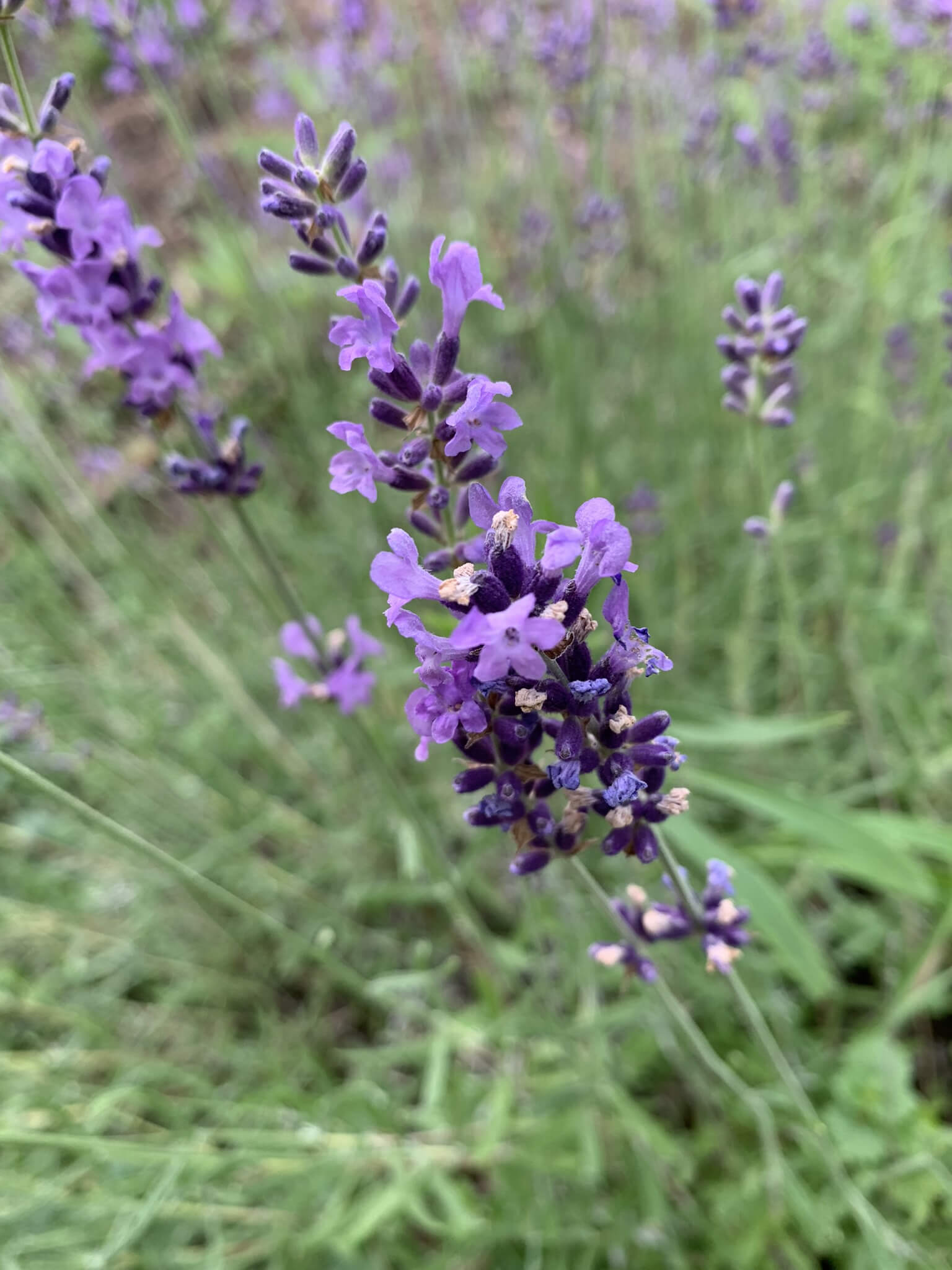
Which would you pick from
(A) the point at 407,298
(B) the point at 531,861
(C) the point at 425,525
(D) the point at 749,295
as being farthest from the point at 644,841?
(D) the point at 749,295

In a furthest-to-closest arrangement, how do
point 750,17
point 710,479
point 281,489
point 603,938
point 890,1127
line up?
point 281,489 → point 710,479 → point 750,17 → point 603,938 → point 890,1127

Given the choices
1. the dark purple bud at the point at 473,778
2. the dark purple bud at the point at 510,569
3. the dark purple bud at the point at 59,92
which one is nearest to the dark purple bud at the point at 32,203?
the dark purple bud at the point at 59,92

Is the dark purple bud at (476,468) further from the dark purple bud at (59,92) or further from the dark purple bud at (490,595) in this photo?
the dark purple bud at (59,92)

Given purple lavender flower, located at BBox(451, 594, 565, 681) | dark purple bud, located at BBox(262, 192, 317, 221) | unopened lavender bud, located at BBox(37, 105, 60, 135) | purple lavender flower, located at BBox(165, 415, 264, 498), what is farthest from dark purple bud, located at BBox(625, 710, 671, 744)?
unopened lavender bud, located at BBox(37, 105, 60, 135)

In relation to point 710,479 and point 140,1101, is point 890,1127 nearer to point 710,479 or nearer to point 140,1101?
point 140,1101

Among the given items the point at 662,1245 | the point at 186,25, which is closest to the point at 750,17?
the point at 186,25

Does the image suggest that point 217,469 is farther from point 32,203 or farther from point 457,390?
point 457,390

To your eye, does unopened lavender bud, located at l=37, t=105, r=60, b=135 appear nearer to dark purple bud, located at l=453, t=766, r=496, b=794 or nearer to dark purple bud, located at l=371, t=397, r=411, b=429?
dark purple bud, located at l=371, t=397, r=411, b=429

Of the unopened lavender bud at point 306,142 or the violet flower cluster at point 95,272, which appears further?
the violet flower cluster at point 95,272
